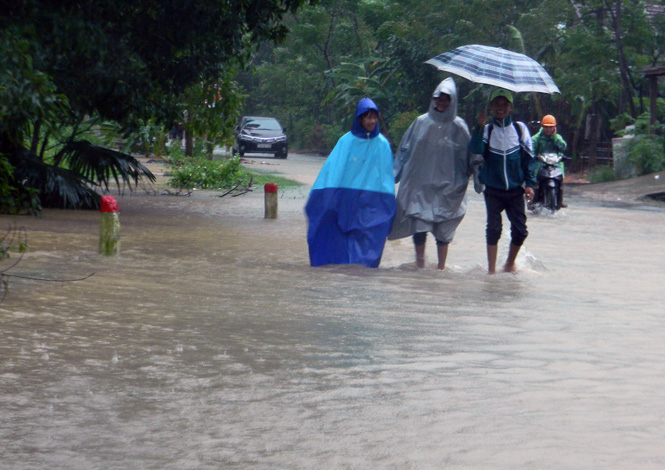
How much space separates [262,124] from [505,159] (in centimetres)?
3214

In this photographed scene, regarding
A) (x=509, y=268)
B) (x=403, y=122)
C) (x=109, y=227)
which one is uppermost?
(x=403, y=122)

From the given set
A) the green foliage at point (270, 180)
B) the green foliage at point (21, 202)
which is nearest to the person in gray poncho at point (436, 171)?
the green foliage at point (21, 202)

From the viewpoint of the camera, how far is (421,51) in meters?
37.1

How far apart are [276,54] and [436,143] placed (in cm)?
4815

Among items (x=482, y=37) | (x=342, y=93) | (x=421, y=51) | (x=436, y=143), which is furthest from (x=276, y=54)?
(x=436, y=143)

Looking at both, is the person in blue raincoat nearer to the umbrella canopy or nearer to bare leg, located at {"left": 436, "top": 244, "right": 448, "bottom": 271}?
bare leg, located at {"left": 436, "top": 244, "right": 448, "bottom": 271}

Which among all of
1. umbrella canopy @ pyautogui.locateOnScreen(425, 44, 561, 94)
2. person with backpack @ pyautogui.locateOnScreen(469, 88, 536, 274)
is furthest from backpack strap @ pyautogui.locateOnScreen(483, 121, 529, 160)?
umbrella canopy @ pyautogui.locateOnScreen(425, 44, 561, 94)

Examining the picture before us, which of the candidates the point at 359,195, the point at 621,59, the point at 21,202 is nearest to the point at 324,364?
the point at 359,195

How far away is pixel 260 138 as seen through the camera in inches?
1550

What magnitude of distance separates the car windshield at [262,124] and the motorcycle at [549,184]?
2437cm

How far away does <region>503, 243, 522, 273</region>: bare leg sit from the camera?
934cm

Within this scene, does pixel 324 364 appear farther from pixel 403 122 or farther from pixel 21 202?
pixel 403 122

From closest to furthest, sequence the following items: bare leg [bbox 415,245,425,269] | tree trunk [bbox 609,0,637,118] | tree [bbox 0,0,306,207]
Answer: bare leg [bbox 415,245,425,269]
tree [bbox 0,0,306,207]
tree trunk [bbox 609,0,637,118]

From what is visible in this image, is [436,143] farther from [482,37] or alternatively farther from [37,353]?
[482,37]
